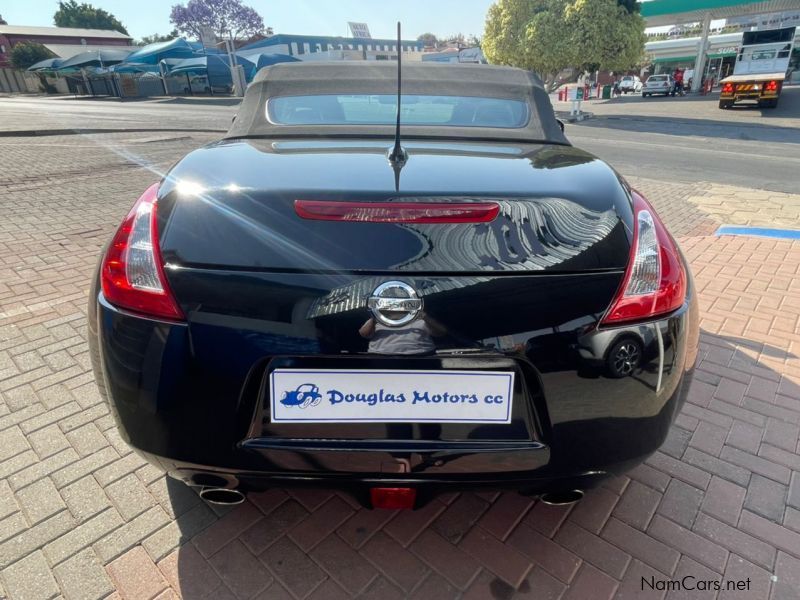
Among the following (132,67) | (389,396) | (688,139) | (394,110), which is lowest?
(688,139)

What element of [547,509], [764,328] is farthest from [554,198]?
[764,328]

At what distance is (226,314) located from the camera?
1.26m

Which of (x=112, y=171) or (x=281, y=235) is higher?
(x=281, y=235)

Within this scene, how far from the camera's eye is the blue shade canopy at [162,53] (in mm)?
36875

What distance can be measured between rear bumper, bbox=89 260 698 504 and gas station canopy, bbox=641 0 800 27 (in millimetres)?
31555

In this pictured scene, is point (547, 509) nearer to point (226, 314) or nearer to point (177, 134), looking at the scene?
point (226, 314)

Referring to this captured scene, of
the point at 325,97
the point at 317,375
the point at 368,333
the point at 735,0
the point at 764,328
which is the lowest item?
the point at 764,328

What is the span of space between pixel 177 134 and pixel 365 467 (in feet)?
47.0

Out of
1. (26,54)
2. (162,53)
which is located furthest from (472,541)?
(26,54)

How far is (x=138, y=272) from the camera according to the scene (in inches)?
52.5

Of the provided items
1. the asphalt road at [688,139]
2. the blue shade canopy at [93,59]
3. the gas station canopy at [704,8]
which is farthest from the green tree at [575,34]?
the blue shade canopy at [93,59]

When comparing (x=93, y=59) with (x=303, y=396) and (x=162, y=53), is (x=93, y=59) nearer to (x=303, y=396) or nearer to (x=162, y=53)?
(x=162, y=53)

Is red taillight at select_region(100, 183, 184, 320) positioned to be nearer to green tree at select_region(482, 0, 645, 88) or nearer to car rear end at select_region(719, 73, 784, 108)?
green tree at select_region(482, 0, 645, 88)

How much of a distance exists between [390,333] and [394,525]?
3.01 ft
